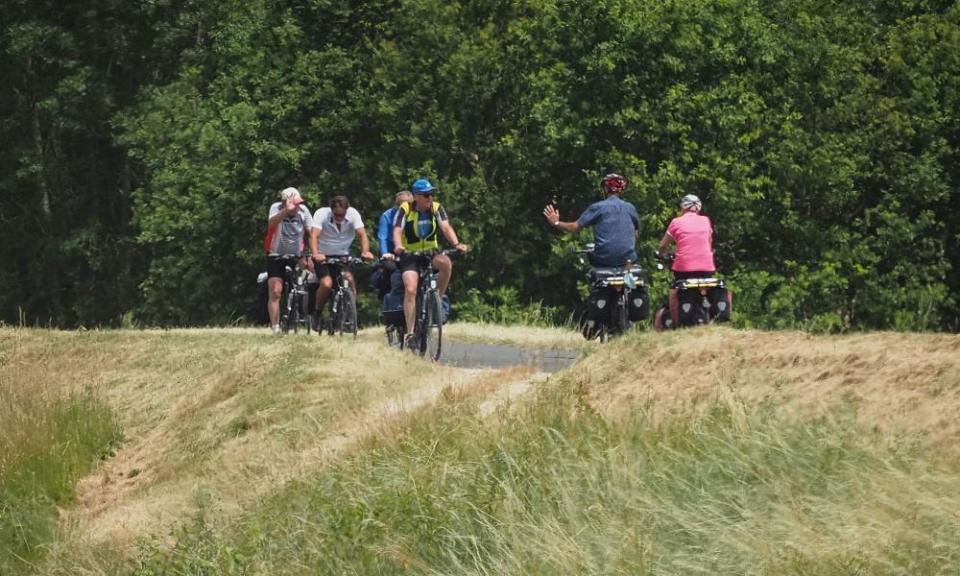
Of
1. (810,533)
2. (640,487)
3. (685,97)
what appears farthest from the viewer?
(685,97)

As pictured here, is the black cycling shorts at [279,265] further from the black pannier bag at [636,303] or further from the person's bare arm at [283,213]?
the black pannier bag at [636,303]

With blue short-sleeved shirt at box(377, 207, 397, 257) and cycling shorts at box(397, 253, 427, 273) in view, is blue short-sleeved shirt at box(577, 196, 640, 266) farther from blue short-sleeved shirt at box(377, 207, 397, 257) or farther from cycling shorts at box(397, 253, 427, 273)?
blue short-sleeved shirt at box(377, 207, 397, 257)

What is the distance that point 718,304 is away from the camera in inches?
758

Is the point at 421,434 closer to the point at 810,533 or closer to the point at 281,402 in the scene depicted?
the point at 281,402

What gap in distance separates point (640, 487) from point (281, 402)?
221 inches

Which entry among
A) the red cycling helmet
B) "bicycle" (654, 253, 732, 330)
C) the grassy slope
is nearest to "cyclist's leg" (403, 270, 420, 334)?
the red cycling helmet

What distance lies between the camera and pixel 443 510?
453 inches

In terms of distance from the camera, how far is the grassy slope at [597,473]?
31.9ft

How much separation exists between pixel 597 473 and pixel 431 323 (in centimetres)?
791

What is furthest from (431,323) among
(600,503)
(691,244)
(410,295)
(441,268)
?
(600,503)

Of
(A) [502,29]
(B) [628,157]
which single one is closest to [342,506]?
(B) [628,157]

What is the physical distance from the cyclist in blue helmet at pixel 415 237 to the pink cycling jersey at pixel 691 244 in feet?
6.84

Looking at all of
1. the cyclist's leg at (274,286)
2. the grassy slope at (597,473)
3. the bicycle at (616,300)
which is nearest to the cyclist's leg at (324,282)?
the cyclist's leg at (274,286)

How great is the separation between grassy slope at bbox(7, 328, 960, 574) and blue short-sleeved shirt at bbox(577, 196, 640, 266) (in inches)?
129
